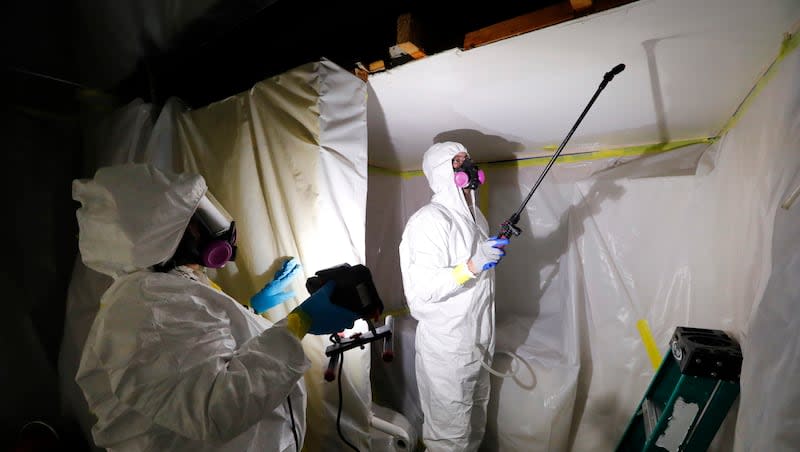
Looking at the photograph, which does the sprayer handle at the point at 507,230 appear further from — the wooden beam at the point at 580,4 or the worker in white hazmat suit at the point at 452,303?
the wooden beam at the point at 580,4

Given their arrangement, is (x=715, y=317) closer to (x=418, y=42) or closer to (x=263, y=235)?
(x=418, y=42)

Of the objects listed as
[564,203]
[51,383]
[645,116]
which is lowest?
[51,383]

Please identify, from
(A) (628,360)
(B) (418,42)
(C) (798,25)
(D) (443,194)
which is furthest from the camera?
(D) (443,194)

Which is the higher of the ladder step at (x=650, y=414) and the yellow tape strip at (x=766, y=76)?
the yellow tape strip at (x=766, y=76)

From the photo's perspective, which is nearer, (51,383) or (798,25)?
(798,25)

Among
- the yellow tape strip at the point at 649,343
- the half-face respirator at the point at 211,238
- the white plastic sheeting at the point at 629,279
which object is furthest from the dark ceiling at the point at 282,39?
the yellow tape strip at the point at 649,343

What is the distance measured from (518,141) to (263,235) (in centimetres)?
150

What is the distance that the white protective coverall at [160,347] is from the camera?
1.94ft

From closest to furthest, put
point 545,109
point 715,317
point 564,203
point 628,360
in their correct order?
point 715,317, point 545,109, point 628,360, point 564,203

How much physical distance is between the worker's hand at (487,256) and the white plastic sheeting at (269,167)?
0.52 meters

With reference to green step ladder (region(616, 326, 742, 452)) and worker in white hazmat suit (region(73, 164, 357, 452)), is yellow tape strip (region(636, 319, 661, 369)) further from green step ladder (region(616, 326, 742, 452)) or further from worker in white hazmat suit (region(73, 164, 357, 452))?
worker in white hazmat suit (region(73, 164, 357, 452))

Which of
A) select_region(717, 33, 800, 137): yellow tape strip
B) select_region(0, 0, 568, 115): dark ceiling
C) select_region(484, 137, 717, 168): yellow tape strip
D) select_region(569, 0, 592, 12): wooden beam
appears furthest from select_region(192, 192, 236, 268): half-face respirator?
select_region(484, 137, 717, 168): yellow tape strip

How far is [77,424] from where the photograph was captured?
114 cm

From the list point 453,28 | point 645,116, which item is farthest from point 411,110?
point 645,116
